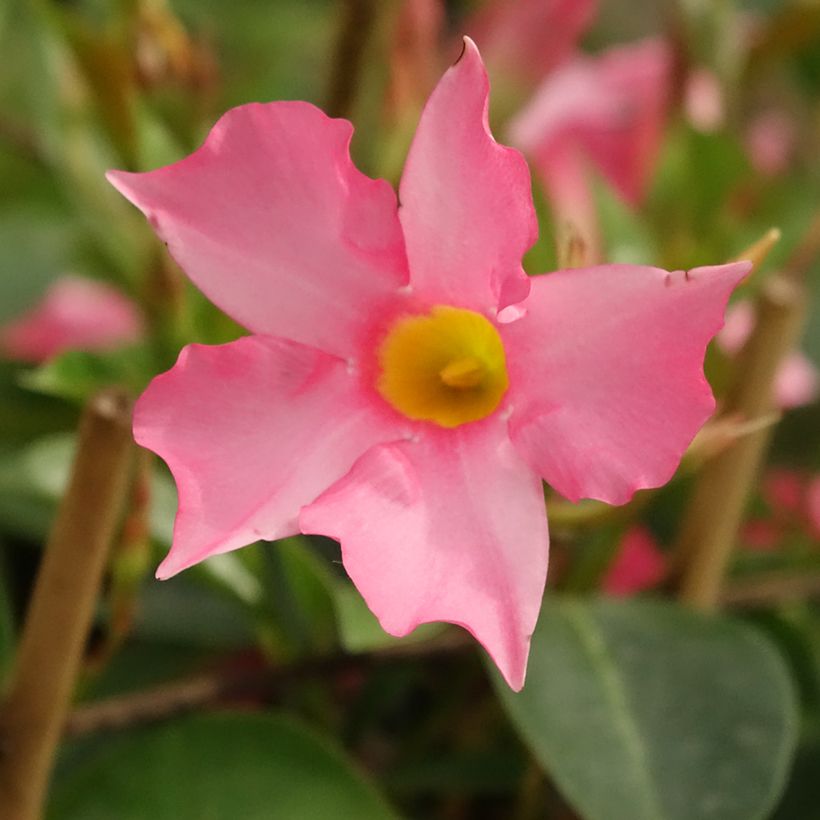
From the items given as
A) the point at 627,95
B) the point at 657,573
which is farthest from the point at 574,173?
the point at 657,573

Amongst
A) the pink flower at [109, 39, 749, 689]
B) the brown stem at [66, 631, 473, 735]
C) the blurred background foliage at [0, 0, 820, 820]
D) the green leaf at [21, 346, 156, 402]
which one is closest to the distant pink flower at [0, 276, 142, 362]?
the blurred background foliage at [0, 0, 820, 820]

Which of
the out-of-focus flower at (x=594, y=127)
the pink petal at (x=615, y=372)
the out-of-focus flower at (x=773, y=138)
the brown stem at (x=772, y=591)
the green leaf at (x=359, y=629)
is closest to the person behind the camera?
the pink petal at (x=615, y=372)

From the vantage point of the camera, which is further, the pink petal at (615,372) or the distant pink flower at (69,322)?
the distant pink flower at (69,322)

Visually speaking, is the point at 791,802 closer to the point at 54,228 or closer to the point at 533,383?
the point at 533,383

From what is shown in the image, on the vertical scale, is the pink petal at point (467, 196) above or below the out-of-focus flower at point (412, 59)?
above

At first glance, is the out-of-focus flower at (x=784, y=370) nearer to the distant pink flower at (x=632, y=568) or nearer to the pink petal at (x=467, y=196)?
the distant pink flower at (x=632, y=568)

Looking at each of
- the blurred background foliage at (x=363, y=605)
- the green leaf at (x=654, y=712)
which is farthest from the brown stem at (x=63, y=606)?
the green leaf at (x=654, y=712)

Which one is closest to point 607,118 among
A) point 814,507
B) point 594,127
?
point 594,127
